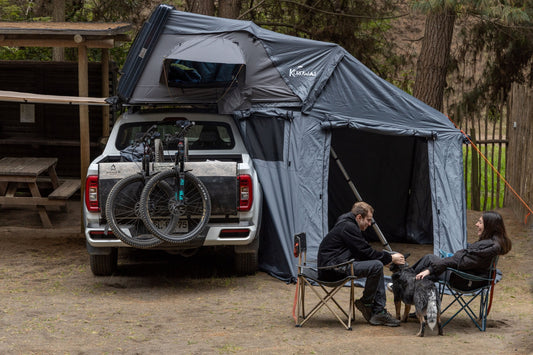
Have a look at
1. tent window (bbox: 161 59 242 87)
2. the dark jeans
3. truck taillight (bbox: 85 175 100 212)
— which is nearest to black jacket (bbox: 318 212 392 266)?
the dark jeans

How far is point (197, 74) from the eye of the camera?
9.45m

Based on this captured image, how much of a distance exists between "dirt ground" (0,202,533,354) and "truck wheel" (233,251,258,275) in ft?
0.43

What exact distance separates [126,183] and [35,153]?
7455 mm

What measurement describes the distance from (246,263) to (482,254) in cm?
296

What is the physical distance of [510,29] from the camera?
39.6 ft

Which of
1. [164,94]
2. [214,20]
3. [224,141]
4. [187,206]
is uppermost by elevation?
[214,20]

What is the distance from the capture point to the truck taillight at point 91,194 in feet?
24.7

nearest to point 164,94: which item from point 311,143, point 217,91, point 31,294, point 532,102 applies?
point 217,91

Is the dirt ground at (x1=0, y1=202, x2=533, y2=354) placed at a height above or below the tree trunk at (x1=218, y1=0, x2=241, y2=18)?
below

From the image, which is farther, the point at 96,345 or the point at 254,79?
the point at 254,79

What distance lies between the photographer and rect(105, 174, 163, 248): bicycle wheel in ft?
23.9

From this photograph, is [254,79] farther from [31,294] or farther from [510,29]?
[510,29]

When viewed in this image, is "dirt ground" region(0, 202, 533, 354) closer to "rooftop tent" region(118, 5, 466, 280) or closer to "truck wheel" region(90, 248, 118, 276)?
"truck wheel" region(90, 248, 118, 276)

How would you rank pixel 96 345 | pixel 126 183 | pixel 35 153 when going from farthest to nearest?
pixel 35 153 < pixel 126 183 < pixel 96 345
